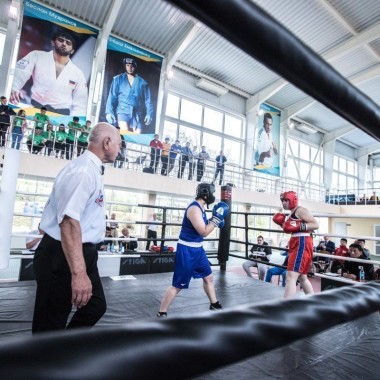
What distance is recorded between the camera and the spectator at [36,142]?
5.76 meters

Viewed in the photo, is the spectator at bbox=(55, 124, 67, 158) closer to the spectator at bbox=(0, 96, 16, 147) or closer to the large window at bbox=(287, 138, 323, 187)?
the spectator at bbox=(0, 96, 16, 147)

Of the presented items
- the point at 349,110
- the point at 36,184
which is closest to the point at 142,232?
the point at 36,184

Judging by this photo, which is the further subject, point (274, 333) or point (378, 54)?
point (378, 54)

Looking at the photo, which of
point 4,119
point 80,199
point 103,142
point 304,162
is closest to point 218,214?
point 103,142

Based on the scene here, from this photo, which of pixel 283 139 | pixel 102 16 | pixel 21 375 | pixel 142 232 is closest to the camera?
pixel 21 375

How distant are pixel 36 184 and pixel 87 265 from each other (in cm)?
831

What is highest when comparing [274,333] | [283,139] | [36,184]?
[283,139]

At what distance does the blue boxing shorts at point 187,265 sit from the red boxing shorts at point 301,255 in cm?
79

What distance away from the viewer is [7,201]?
9.70 feet

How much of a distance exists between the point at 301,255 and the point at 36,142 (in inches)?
215

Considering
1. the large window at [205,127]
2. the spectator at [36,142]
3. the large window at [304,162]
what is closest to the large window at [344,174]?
the large window at [304,162]

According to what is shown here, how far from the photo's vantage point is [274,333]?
23 cm

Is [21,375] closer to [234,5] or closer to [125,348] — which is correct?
[125,348]

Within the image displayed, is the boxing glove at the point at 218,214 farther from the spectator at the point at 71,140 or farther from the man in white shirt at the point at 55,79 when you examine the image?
the man in white shirt at the point at 55,79
